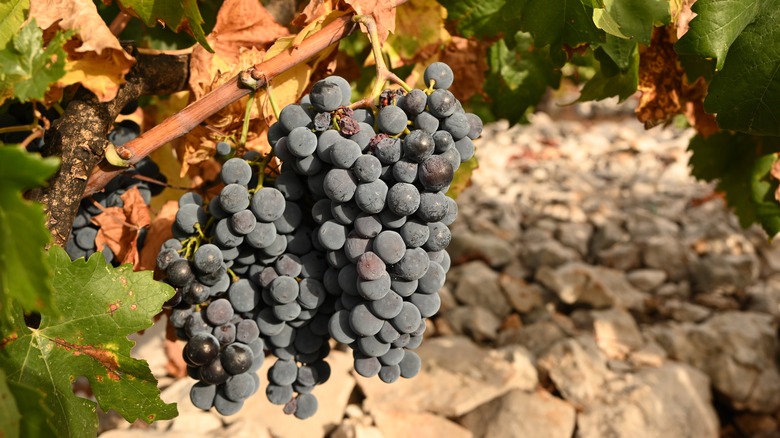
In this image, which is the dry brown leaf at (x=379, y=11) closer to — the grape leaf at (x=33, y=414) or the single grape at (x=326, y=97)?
the single grape at (x=326, y=97)

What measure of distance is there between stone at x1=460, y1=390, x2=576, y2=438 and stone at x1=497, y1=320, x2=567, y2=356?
35cm

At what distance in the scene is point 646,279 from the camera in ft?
10.4

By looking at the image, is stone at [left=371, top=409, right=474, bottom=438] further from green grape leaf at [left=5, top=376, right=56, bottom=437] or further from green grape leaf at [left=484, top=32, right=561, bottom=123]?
green grape leaf at [left=5, top=376, right=56, bottom=437]

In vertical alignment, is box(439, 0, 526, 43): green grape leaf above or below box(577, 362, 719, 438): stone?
above

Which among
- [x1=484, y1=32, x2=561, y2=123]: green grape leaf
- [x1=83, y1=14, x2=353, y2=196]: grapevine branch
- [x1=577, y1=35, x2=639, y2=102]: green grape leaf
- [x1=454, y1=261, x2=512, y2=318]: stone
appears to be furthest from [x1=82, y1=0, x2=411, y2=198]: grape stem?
[x1=454, y1=261, x2=512, y2=318]: stone

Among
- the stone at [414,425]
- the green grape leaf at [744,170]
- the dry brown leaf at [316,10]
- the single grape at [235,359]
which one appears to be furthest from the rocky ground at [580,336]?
the dry brown leaf at [316,10]

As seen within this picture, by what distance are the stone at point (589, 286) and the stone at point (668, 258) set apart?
26cm

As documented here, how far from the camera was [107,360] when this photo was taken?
0.98 meters

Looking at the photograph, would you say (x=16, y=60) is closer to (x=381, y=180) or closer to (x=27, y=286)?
(x=27, y=286)

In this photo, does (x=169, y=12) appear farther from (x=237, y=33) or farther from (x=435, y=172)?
(x=435, y=172)

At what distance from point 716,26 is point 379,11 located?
0.56 metres

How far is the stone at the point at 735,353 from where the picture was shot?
2.45 metres

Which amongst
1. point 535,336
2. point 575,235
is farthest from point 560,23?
point 575,235

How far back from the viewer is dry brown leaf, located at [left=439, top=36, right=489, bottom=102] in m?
1.59
